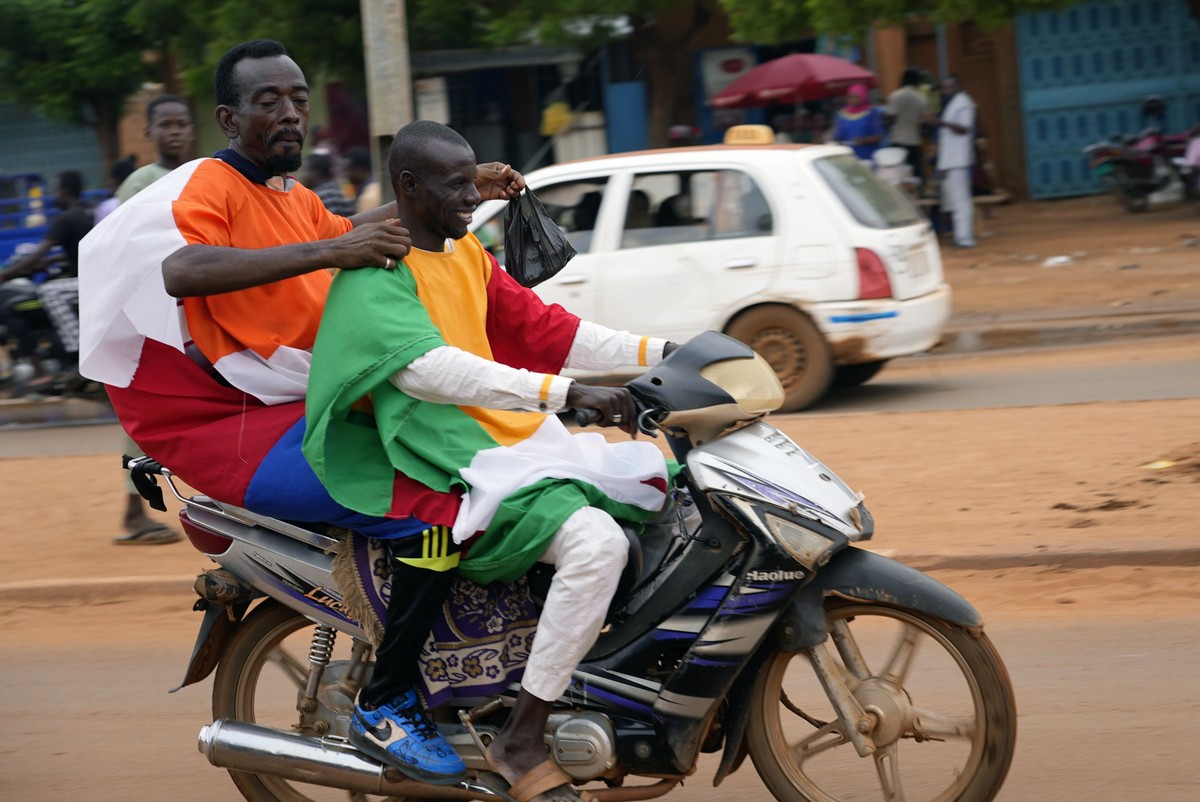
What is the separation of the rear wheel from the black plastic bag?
1102 mm

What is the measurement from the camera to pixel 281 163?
3.76 meters

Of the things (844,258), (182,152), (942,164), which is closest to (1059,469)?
(844,258)

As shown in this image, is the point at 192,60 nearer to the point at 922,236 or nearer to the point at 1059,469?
the point at 922,236

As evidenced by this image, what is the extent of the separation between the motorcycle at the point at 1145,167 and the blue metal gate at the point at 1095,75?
1.56 meters

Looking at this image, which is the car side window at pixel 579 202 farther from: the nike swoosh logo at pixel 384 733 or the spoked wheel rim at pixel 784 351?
the nike swoosh logo at pixel 384 733

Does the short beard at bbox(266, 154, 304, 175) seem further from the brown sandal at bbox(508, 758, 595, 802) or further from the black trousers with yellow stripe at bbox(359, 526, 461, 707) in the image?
the brown sandal at bbox(508, 758, 595, 802)

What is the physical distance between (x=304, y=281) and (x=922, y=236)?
22.5ft

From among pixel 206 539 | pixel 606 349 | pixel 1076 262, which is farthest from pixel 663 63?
pixel 206 539

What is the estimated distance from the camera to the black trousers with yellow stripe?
11.3 ft

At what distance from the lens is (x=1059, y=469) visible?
23.5ft

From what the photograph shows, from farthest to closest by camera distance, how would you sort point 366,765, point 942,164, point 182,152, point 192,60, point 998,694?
1. point 192,60
2. point 942,164
3. point 182,152
4. point 366,765
5. point 998,694

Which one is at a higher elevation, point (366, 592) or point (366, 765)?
point (366, 592)

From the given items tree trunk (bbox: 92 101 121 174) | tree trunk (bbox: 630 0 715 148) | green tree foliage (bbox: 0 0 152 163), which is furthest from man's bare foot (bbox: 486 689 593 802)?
tree trunk (bbox: 92 101 121 174)

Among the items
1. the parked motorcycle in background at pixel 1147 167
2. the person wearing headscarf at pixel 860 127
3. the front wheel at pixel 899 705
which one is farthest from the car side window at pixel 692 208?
the parked motorcycle in background at pixel 1147 167
